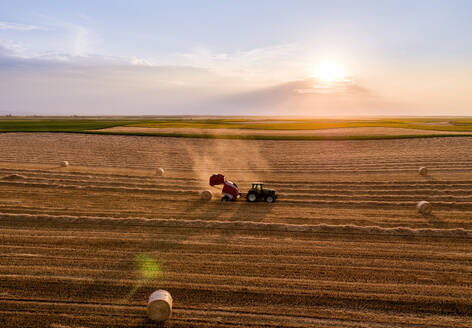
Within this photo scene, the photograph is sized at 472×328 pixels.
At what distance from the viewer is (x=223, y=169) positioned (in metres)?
23.8

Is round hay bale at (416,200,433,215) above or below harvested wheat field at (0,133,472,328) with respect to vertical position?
above

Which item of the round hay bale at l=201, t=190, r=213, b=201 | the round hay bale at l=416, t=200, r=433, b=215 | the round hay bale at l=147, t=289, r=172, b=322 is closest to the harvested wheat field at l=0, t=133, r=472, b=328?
the round hay bale at l=147, t=289, r=172, b=322

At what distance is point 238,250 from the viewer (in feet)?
33.1

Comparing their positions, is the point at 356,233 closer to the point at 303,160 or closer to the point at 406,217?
the point at 406,217

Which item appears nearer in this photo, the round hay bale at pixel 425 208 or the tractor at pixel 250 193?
the round hay bale at pixel 425 208

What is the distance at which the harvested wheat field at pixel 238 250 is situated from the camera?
7262mm

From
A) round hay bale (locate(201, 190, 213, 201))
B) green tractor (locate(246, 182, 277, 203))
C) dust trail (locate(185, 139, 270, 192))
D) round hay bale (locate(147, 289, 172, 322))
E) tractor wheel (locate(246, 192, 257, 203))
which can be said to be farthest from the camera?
dust trail (locate(185, 139, 270, 192))

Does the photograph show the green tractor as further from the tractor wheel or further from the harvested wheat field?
the harvested wheat field

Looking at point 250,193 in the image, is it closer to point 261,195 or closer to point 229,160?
point 261,195

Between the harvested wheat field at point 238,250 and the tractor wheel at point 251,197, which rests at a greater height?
the tractor wheel at point 251,197

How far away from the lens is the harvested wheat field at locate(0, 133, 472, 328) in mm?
7262

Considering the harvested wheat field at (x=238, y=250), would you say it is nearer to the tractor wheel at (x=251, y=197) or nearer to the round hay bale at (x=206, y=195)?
the round hay bale at (x=206, y=195)

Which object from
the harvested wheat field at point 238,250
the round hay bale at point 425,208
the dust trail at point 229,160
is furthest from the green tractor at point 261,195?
the round hay bale at point 425,208

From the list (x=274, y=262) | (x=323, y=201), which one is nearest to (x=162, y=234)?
(x=274, y=262)
